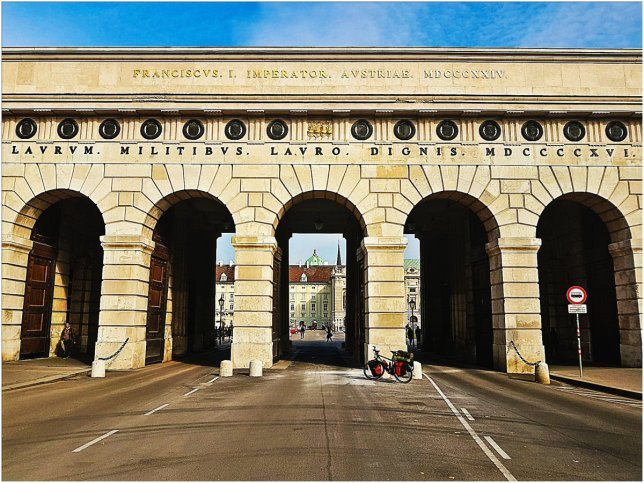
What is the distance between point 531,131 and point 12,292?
22.5 meters

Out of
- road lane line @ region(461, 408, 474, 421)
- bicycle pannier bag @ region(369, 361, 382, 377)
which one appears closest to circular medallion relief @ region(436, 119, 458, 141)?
bicycle pannier bag @ region(369, 361, 382, 377)

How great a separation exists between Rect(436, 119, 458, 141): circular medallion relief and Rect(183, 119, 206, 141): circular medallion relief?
996cm

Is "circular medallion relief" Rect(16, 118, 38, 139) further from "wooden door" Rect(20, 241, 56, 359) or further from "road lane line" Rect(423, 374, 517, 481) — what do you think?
"road lane line" Rect(423, 374, 517, 481)

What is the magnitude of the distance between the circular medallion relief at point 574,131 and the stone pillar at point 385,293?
27.1 feet

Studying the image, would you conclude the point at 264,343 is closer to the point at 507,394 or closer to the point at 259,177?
the point at 259,177

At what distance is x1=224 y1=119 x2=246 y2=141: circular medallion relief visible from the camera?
20500 mm

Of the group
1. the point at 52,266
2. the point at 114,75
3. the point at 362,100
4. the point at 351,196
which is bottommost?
the point at 52,266

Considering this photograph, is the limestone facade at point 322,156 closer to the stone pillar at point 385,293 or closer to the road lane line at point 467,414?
the stone pillar at point 385,293

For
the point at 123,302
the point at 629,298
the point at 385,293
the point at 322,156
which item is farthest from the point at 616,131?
the point at 123,302

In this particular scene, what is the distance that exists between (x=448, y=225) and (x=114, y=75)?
19922mm

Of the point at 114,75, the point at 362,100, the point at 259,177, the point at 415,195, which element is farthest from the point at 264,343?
the point at 114,75

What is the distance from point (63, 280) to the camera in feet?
78.8

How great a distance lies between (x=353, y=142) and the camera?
67.1 feet

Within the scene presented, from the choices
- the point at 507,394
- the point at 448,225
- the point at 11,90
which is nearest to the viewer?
the point at 507,394
